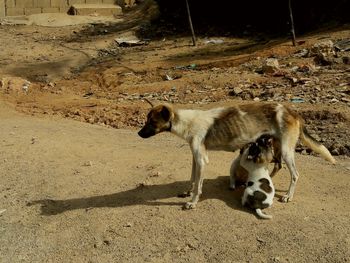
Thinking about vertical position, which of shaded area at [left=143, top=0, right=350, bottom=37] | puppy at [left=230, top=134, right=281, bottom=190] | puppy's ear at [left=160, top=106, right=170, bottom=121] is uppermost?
shaded area at [left=143, top=0, right=350, bottom=37]

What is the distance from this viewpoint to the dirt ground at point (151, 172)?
5129mm

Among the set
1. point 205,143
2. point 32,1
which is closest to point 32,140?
point 205,143

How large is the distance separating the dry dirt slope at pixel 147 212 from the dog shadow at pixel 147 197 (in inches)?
0.5

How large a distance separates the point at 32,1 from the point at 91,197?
52.1ft

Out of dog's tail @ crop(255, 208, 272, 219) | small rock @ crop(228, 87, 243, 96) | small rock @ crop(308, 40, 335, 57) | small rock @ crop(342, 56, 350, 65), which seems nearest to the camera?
dog's tail @ crop(255, 208, 272, 219)

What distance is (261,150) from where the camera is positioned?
5379mm

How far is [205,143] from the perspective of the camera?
549 centimetres

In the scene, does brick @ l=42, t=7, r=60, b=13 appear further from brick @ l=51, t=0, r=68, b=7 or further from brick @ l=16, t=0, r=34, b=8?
brick @ l=16, t=0, r=34, b=8

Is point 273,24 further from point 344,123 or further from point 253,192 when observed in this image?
point 253,192

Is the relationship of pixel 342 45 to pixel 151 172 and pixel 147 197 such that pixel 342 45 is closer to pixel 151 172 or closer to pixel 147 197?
pixel 151 172

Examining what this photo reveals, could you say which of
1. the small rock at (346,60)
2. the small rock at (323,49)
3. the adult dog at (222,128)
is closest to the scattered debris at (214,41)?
the small rock at (323,49)

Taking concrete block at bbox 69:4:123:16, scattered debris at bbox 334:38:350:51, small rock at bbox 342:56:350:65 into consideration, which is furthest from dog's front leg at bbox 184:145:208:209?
concrete block at bbox 69:4:123:16

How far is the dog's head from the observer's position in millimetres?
5359

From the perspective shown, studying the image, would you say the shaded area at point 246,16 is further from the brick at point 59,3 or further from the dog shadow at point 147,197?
the dog shadow at point 147,197
